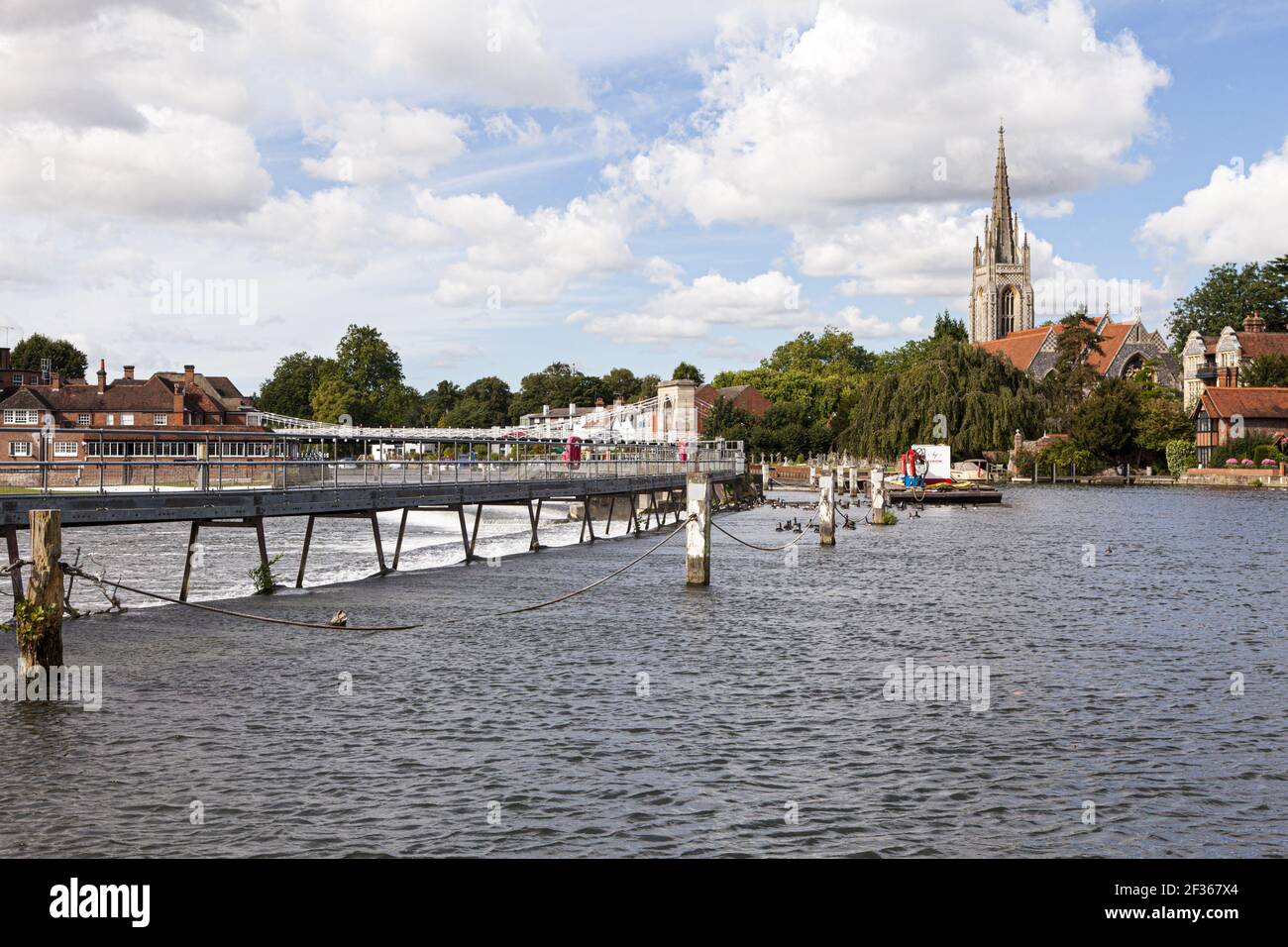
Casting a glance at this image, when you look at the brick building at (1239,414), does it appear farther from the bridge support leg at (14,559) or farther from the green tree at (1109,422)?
the bridge support leg at (14,559)

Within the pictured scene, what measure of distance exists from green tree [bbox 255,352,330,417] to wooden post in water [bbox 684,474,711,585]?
5754 inches

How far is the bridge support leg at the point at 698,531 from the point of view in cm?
3019

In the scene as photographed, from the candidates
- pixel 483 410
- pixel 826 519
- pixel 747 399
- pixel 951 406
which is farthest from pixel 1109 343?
pixel 826 519

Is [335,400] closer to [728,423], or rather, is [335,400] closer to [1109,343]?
[728,423]

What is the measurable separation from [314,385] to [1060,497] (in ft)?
378

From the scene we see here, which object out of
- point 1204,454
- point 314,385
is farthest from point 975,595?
point 314,385

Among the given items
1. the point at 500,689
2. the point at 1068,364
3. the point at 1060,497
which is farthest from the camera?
the point at 1068,364

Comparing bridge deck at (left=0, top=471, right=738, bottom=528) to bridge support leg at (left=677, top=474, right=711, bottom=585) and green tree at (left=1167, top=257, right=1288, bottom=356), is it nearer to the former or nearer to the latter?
bridge support leg at (left=677, top=474, right=711, bottom=585)

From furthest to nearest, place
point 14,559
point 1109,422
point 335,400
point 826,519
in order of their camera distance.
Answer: point 335,400, point 1109,422, point 826,519, point 14,559

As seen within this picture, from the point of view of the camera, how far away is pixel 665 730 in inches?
621

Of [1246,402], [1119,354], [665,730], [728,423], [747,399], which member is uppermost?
[1119,354]

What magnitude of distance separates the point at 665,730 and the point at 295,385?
16686 centimetres
